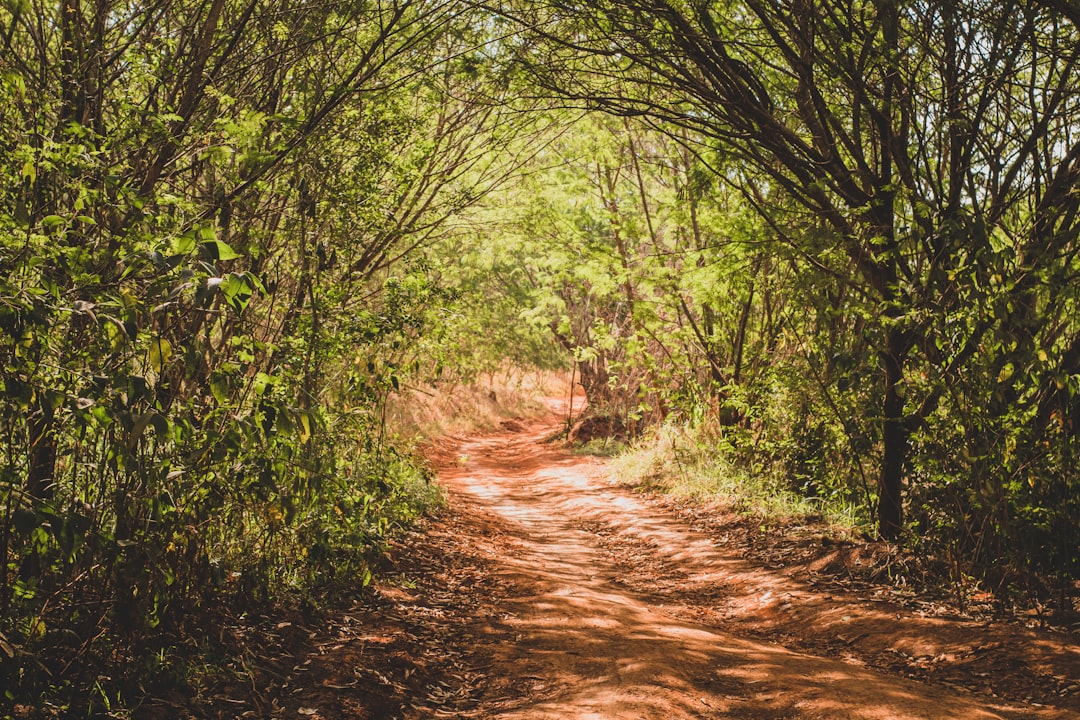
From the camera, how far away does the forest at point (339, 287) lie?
2980mm

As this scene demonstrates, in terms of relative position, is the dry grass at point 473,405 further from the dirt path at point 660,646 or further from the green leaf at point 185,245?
the green leaf at point 185,245

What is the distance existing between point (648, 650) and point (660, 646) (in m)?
0.15

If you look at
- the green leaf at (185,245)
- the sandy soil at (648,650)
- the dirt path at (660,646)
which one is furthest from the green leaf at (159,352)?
the dirt path at (660,646)

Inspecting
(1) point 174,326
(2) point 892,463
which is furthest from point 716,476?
(1) point 174,326

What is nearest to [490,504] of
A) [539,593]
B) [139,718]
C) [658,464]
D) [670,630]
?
[658,464]

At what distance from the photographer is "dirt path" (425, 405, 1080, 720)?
383 centimetres

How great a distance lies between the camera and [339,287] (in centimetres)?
564

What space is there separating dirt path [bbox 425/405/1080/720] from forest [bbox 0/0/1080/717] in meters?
1.27

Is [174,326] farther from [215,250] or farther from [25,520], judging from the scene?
[25,520]

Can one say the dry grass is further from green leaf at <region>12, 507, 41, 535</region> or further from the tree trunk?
green leaf at <region>12, 507, 41, 535</region>

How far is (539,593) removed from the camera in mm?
6488

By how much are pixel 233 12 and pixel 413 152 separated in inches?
90.8

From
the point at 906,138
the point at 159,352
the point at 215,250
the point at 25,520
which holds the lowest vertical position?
the point at 25,520

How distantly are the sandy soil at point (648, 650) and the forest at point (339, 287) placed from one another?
2.05ft
